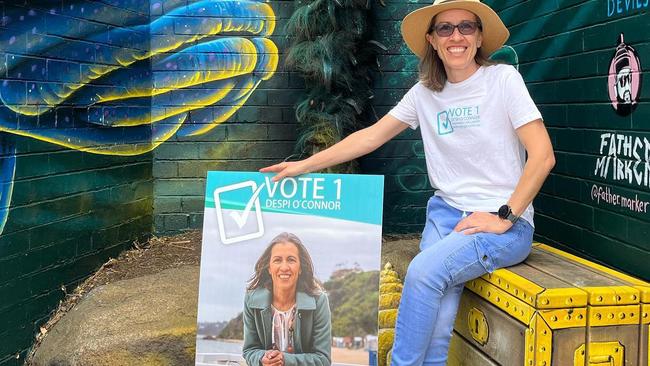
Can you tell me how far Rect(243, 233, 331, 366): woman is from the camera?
2670 mm

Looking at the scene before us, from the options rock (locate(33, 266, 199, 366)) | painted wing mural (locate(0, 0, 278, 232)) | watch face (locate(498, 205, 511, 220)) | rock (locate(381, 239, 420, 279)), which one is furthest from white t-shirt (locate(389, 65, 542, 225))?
painted wing mural (locate(0, 0, 278, 232))

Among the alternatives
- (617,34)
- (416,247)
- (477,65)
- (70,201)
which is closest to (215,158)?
(70,201)

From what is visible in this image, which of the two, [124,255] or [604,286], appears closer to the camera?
[604,286]

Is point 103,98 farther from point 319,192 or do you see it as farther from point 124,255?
point 319,192

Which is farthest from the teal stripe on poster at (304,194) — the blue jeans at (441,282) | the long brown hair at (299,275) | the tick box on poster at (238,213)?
the blue jeans at (441,282)

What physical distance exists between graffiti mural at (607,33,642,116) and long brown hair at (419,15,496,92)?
0.64 metres

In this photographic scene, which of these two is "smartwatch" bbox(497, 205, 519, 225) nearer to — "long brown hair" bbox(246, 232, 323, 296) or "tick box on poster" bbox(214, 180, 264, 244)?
"long brown hair" bbox(246, 232, 323, 296)

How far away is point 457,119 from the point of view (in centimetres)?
276

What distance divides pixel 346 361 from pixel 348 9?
304 cm

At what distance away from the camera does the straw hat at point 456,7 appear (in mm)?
2715

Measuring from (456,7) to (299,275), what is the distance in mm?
1406

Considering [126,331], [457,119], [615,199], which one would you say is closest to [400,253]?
[615,199]

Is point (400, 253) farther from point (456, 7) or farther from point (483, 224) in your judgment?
point (456, 7)

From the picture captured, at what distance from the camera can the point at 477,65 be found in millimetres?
2844
